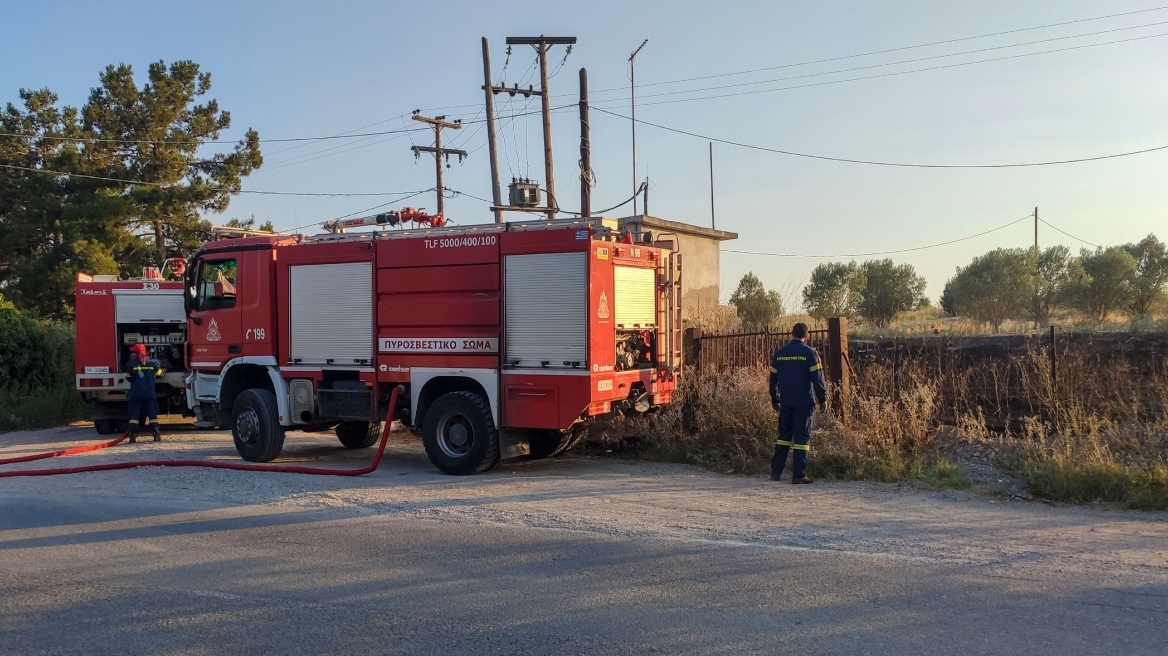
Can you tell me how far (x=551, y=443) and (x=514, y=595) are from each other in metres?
5.77

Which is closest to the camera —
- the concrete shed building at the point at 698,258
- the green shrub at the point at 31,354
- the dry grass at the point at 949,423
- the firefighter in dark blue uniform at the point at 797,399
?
the dry grass at the point at 949,423

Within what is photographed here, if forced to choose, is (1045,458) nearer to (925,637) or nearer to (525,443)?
(925,637)

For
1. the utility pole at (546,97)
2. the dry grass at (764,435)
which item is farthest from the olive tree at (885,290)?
the dry grass at (764,435)

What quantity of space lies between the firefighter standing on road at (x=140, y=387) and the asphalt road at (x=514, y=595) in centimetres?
654

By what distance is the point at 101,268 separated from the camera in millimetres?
28656

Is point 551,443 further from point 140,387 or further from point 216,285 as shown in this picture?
point 140,387

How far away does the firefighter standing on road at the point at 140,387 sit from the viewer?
13969 millimetres

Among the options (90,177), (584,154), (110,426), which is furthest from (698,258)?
(90,177)

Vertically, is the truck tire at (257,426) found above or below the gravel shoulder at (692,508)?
above

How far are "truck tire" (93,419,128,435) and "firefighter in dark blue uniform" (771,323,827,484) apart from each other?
12622 mm

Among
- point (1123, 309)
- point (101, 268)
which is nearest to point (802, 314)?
point (1123, 309)

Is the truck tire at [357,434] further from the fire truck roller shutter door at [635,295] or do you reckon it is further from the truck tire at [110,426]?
the truck tire at [110,426]

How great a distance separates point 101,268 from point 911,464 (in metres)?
27.9

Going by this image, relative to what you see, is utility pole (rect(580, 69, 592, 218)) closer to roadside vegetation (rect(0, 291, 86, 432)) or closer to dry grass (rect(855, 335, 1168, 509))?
dry grass (rect(855, 335, 1168, 509))
